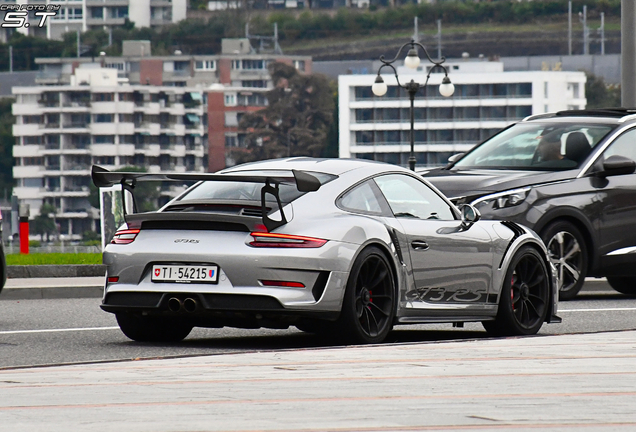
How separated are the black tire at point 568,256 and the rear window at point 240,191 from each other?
485 centimetres

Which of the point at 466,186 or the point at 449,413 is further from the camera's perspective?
the point at 466,186

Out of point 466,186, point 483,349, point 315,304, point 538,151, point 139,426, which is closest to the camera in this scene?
point 139,426

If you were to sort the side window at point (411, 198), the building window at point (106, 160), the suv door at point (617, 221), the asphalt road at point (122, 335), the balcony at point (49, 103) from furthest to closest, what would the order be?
the building window at point (106, 160) → the balcony at point (49, 103) → the suv door at point (617, 221) → the side window at point (411, 198) → the asphalt road at point (122, 335)

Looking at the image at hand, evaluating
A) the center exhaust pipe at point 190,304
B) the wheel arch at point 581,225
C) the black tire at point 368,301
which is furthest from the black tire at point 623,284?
the center exhaust pipe at point 190,304

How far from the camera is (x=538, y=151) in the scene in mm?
14664

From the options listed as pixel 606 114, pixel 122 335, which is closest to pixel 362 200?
pixel 122 335

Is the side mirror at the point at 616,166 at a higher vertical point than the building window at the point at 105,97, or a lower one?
lower

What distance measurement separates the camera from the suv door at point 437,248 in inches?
393

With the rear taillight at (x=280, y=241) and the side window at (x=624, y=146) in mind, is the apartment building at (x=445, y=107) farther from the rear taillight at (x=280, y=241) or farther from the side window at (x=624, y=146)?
the rear taillight at (x=280, y=241)

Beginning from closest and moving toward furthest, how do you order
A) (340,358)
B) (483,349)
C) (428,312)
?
(340,358), (483,349), (428,312)

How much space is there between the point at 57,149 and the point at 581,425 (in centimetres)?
16556

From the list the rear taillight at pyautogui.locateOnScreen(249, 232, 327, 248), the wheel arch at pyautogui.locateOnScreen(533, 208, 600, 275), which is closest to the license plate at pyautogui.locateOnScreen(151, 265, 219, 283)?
the rear taillight at pyautogui.locateOnScreen(249, 232, 327, 248)

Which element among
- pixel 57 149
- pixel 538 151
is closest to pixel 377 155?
pixel 57 149

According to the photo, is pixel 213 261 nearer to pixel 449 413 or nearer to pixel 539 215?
pixel 449 413
